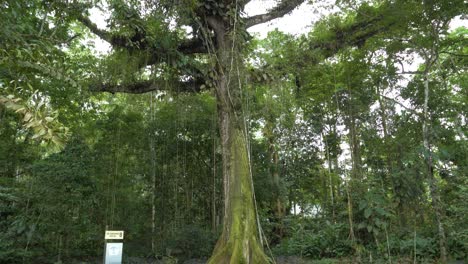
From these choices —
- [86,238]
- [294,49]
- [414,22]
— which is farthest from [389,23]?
[86,238]

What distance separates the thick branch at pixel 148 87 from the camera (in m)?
7.30

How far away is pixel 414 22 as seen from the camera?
6609 millimetres

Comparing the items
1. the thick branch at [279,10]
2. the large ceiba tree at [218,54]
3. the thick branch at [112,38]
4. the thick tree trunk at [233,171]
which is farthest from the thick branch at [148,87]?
the thick branch at [279,10]

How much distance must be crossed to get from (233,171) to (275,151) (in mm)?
5699

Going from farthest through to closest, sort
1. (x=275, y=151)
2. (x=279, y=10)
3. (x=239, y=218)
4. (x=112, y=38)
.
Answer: (x=275, y=151) < (x=279, y=10) < (x=112, y=38) < (x=239, y=218)

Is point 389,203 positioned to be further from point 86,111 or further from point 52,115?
point 86,111

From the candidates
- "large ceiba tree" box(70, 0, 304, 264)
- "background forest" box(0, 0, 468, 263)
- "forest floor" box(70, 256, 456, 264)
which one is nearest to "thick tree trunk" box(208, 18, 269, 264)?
"large ceiba tree" box(70, 0, 304, 264)

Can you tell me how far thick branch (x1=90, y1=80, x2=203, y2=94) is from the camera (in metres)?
7.30

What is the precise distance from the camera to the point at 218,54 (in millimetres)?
6312

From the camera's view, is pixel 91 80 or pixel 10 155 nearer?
pixel 91 80

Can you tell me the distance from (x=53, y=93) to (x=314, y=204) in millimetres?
7915

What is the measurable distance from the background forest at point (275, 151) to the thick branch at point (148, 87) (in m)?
0.09

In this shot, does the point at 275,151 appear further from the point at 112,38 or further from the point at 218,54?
the point at 112,38

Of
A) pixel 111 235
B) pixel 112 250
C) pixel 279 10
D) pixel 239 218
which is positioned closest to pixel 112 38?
pixel 279 10
